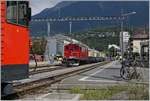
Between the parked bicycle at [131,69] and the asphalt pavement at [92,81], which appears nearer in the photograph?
the asphalt pavement at [92,81]

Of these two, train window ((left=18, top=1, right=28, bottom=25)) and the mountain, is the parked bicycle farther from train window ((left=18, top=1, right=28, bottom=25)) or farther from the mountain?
the mountain

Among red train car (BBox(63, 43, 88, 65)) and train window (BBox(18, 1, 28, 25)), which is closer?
train window (BBox(18, 1, 28, 25))

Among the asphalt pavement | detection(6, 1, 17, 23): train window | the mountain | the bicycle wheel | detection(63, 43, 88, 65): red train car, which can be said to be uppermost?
the mountain

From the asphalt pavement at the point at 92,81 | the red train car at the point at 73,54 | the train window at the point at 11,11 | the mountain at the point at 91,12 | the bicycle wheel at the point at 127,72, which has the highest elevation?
the mountain at the point at 91,12

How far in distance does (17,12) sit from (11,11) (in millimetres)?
258

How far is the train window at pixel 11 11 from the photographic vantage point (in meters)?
11.1

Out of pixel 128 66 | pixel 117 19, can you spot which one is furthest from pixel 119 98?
pixel 117 19

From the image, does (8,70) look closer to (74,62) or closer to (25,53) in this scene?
(25,53)

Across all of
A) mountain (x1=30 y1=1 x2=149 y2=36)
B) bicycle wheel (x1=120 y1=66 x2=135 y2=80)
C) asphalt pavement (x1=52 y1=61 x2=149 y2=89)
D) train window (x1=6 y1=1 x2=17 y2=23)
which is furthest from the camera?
mountain (x1=30 y1=1 x2=149 y2=36)

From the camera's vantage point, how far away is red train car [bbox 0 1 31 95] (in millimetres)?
10789

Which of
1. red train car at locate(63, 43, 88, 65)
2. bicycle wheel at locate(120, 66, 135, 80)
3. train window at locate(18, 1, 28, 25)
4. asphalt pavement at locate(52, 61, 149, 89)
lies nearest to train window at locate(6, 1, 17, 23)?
train window at locate(18, 1, 28, 25)

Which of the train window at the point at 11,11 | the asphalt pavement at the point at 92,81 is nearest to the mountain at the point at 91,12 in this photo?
the asphalt pavement at the point at 92,81

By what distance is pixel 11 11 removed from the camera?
36.7ft

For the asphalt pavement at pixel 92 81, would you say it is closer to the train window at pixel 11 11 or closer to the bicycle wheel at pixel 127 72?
the bicycle wheel at pixel 127 72
